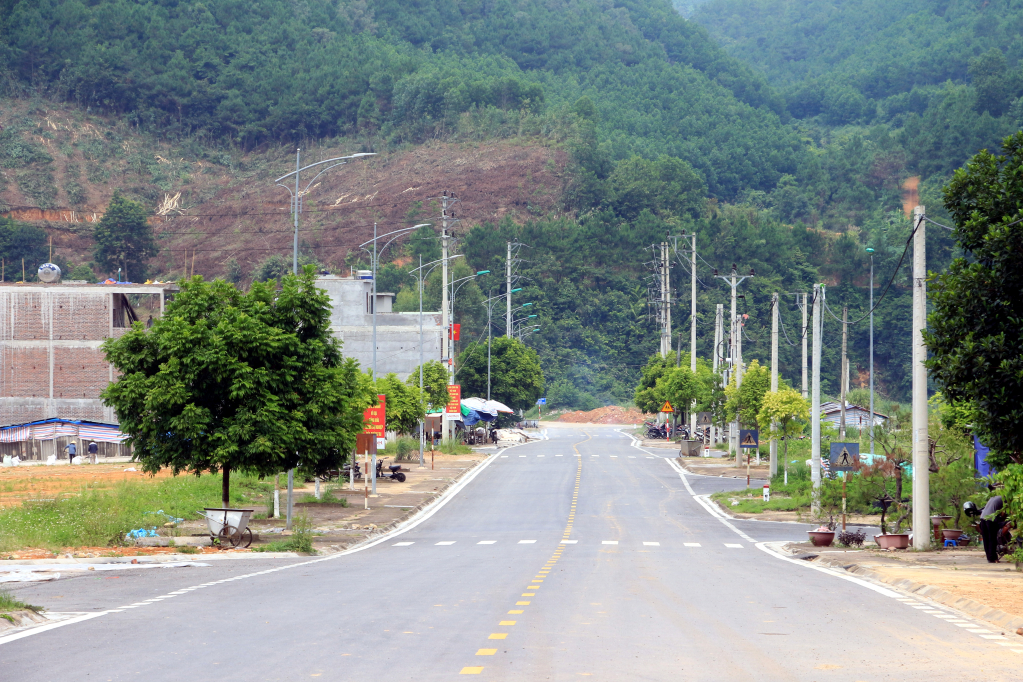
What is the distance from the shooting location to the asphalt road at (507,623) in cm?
1108

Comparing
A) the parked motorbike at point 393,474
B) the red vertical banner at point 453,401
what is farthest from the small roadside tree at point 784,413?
the red vertical banner at point 453,401

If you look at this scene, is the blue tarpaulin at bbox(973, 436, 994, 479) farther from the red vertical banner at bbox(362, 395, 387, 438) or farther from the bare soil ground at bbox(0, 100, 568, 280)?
the bare soil ground at bbox(0, 100, 568, 280)

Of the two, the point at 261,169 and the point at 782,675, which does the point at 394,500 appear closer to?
the point at 782,675

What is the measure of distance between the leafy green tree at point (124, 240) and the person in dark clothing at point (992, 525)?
140 metres

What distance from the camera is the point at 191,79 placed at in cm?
17938

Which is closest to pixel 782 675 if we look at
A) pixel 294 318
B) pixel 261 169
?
pixel 294 318

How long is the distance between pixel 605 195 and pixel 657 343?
3312 cm

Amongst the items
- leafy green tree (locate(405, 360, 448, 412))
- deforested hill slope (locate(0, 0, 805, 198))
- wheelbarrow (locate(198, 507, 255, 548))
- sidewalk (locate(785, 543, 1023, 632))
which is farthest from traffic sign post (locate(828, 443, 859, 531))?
deforested hill slope (locate(0, 0, 805, 198))

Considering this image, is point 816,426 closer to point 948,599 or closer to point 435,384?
point 948,599

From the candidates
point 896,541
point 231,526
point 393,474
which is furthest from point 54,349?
point 896,541

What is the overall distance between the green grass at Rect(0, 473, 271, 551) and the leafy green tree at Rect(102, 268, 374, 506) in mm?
1899

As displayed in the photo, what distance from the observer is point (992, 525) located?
22266 mm

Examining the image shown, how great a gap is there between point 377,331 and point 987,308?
6718 cm

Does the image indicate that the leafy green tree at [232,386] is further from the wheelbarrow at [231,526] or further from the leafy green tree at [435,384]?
the leafy green tree at [435,384]
